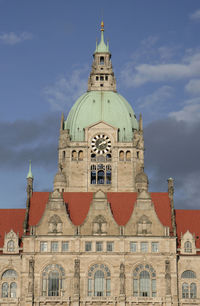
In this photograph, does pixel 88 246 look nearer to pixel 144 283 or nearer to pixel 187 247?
pixel 144 283

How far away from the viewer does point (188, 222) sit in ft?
318

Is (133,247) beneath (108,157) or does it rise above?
beneath

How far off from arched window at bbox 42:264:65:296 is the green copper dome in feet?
86.6

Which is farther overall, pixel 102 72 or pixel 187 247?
pixel 102 72

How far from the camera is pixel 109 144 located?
109 m

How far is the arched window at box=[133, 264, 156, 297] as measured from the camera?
89.3 metres

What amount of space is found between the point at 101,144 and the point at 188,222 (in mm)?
20019

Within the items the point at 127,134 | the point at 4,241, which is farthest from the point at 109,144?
the point at 4,241

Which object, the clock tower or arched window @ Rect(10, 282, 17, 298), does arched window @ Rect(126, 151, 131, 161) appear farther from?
arched window @ Rect(10, 282, 17, 298)

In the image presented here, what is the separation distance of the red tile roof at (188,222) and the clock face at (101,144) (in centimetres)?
1652

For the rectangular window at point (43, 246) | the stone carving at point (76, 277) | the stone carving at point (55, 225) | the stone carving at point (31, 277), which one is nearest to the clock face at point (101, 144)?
the stone carving at point (55, 225)

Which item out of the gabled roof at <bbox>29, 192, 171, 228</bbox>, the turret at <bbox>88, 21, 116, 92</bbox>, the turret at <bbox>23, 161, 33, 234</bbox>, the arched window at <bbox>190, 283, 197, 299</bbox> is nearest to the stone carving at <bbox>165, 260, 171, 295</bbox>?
the arched window at <bbox>190, 283, 197, 299</bbox>

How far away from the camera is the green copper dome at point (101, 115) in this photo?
110562 millimetres

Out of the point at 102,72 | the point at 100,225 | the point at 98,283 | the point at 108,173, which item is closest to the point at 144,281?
the point at 98,283
